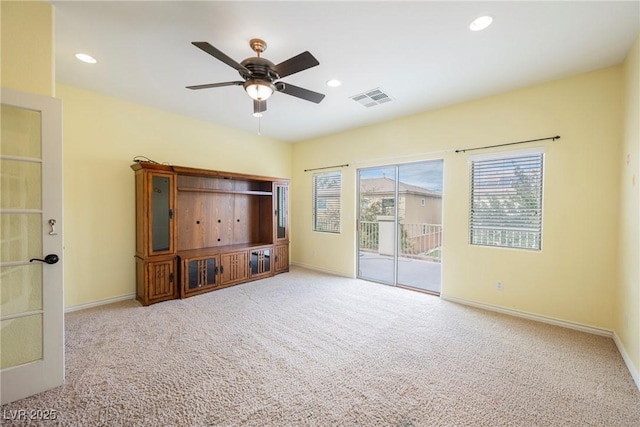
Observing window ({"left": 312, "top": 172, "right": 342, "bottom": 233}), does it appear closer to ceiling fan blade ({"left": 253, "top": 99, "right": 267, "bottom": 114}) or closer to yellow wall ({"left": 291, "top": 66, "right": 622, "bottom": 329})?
yellow wall ({"left": 291, "top": 66, "right": 622, "bottom": 329})

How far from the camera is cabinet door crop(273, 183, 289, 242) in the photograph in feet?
17.3

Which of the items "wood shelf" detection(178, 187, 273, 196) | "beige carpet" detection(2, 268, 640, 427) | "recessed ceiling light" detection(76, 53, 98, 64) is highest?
"recessed ceiling light" detection(76, 53, 98, 64)

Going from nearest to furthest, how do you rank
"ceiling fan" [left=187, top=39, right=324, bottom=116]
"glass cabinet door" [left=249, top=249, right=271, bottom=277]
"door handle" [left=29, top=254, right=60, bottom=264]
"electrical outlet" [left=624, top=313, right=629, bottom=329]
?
"door handle" [left=29, top=254, right=60, bottom=264] < "ceiling fan" [left=187, top=39, right=324, bottom=116] < "electrical outlet" [left=624, top=313, right=629, bottom=329] < "glass cabinet door" [left=249, top=249, right=271, bottom=277]

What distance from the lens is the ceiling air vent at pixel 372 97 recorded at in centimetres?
344

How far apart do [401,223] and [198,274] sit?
3.46m

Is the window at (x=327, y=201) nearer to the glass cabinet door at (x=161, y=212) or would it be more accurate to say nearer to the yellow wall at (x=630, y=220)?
the glass cabinet door at (x=161, y=212)

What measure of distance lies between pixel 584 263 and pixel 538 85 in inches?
84.7

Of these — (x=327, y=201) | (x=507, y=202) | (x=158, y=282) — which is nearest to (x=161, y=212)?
(x=158, y=282)

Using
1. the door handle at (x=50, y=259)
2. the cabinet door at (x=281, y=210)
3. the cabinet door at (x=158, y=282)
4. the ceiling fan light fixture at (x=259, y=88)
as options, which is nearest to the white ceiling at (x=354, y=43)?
the ceiling fan light fixture at (x=259, y=88)

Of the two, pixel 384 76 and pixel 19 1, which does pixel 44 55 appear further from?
pixel 384 76

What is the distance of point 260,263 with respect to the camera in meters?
4.93

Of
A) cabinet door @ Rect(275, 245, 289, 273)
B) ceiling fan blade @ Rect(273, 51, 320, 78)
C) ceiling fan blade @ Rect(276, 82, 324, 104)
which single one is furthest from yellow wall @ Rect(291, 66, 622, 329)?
cabinet door @ Rect(275, 245, 289, 273)

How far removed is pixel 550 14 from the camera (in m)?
2.03

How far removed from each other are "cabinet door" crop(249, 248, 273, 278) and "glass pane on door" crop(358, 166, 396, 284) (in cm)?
178
